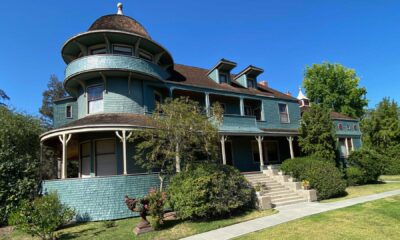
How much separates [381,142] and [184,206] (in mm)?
28645

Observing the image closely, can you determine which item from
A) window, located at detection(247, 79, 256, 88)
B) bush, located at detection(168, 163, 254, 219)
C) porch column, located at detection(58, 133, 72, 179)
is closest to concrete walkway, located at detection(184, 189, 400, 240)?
bush, located at detection(168, 163, 254, 219)

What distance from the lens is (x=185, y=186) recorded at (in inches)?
398

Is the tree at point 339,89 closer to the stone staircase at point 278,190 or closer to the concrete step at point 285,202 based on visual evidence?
the stone staircase at point 278,190

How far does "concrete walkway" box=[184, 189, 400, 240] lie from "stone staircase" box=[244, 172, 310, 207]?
657mm

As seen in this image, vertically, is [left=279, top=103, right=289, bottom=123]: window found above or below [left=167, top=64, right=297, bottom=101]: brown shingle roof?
below

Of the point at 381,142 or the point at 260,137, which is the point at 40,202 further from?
the point at 381,142


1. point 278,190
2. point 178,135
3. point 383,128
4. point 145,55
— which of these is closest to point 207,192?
point 178,135

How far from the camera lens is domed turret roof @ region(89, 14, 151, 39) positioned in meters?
15.8

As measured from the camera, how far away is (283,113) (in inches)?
890

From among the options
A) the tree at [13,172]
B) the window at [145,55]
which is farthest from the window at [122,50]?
the tree at [13,172]

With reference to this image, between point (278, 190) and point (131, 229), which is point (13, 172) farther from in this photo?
point (278, 190)

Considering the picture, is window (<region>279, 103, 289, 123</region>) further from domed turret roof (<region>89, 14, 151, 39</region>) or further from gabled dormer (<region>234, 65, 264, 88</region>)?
domed turret roof (<region>89, 14, 151, 39</region>)

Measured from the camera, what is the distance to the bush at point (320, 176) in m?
13.7

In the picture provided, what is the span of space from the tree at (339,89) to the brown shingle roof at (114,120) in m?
35.4
